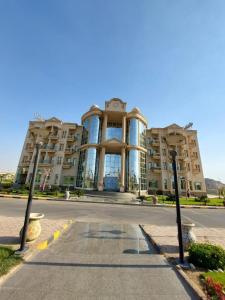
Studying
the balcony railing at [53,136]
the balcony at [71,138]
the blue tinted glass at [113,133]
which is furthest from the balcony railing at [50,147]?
the blue tinted glass at [113,133]

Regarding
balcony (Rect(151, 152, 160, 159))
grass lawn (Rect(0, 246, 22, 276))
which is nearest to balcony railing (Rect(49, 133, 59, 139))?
balcony (Rect(151, 152, 160, 159))

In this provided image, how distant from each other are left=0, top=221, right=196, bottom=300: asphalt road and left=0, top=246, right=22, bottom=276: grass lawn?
A: 0.90ft

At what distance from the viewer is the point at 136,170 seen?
36625 millimetres

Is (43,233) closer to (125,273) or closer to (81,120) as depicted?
(125,273)

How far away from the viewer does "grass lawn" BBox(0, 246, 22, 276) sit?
4074 millimetres

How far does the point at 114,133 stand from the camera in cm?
4031

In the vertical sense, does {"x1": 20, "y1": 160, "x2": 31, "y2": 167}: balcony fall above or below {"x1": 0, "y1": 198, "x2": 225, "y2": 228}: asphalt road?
above

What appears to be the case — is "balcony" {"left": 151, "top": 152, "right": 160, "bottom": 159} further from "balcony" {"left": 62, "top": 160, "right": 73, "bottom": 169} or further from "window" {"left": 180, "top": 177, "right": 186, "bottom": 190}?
"balcony" {"left": 62, "top": 160, "right": 73, "bottom": 169}

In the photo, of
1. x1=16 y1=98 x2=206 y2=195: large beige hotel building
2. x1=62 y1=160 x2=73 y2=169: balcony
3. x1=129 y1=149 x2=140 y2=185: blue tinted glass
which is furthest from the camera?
x1=62 y1=160 x2=73 y2=169: balcony

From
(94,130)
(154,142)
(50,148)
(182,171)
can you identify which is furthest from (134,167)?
(50,148)

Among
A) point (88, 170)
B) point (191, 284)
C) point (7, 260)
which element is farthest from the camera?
point (88, 170)

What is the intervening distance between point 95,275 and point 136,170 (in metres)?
33.1

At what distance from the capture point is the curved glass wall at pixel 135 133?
38875 millimetres

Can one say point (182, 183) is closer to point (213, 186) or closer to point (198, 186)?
point (198, 186)
